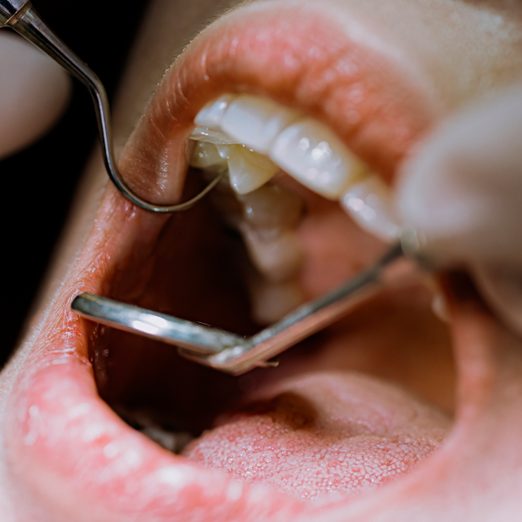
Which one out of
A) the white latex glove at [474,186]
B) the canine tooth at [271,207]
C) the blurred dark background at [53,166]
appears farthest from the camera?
the blurred dark background at [53,166]

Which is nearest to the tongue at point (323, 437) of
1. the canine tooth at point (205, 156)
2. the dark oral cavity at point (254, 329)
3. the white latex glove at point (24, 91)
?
the dark oral cavity at point (254, 329)

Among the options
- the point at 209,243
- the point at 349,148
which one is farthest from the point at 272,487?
the point at 209,243

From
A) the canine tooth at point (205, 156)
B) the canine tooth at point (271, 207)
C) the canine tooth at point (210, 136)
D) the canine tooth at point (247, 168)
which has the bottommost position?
the canine tooth at point (271, 207)

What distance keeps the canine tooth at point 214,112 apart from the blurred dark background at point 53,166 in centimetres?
24

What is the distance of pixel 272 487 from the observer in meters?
0.54

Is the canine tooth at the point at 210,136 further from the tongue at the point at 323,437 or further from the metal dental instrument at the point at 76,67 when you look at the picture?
the tongue at the point at 323,437

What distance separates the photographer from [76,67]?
612 mm

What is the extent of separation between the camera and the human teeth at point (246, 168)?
660 millimetres

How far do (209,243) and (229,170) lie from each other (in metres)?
0.18

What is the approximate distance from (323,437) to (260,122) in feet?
0.87

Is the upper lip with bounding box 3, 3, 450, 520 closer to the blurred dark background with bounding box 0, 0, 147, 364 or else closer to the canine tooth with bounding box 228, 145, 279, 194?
the canine tooth with bounding box 228, 145, 279, 194

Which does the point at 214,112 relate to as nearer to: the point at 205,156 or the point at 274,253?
the point at 205,156

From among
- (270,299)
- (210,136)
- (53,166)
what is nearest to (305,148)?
(210,136)

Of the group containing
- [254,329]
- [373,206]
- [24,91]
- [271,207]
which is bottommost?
[254,329]
